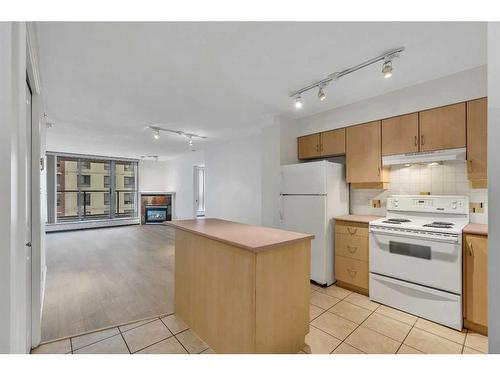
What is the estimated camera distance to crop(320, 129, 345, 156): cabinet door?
3.33 meters

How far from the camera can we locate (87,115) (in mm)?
3719

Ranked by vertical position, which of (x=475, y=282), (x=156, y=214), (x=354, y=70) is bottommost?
(x=156, y=214)

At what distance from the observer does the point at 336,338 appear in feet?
6.80

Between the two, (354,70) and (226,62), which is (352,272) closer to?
(354,70)

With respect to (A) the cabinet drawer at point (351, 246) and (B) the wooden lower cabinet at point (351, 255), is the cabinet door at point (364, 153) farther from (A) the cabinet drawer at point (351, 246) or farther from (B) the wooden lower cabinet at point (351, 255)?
(A) the cabinet drawer at point (351, 246)

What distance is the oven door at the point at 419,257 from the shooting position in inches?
86.9

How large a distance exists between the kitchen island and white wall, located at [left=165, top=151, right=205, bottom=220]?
5.41 meters

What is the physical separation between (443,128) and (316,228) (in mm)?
1741

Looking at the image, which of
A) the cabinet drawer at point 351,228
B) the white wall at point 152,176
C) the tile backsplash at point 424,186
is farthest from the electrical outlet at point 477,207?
the white wall at point 152,176

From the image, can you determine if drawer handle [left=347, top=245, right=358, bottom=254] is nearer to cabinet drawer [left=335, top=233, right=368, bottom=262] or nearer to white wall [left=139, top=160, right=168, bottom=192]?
cabinet drawer [left=335, top=233, right=368, bottom=262]

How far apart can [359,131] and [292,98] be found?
3.20 ft

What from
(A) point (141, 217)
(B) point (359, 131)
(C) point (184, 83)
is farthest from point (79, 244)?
(B) point (359, 131)

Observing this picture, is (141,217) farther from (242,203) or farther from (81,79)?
(81,79)

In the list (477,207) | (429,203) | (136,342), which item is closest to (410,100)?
(429,203)
